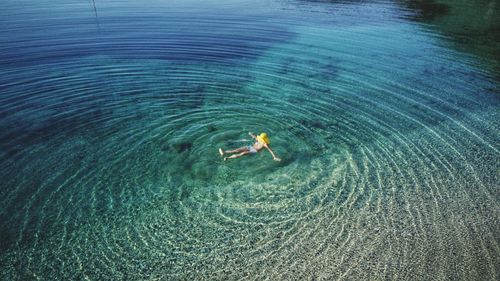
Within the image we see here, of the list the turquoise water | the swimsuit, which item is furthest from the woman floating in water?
the turquoise water

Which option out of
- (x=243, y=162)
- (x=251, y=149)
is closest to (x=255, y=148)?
(x=251, y=149)

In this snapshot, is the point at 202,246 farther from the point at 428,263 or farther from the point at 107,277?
the point at 428,263

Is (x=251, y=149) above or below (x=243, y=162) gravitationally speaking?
above

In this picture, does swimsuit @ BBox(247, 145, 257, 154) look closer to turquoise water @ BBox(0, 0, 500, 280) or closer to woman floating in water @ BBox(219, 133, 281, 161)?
woman floating in water @ BBox(219, 133, 281, 161)

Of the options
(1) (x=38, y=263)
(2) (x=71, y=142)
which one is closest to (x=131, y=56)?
(2) (x=71, y=142)

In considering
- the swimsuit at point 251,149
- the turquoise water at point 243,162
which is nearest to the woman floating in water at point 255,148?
the swimsuit at point 251,149

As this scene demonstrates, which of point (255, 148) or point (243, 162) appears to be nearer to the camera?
point (243, 162)

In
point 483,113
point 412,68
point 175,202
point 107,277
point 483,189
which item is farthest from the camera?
point 412,68

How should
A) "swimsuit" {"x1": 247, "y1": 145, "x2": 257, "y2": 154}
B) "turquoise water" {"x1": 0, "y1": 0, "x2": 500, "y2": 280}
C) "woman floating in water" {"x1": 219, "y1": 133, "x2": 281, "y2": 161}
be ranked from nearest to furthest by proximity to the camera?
"turquoise water" {"x1": 0, "y1": 0, "x2": 500, "y2": 280}, "woman floating in water" {"x1": 219, "y1": 133, "x2": 281, "y2": 161}, "swimsuit" {"x1": 247, "y1": 145, "x2": 257, "y2": 154}

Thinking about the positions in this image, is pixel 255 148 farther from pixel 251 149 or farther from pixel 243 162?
pixel 243 162
